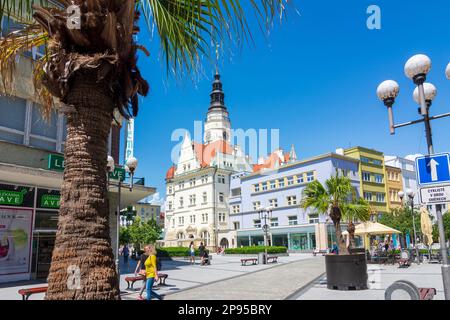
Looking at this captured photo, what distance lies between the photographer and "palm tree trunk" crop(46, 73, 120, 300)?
357cm

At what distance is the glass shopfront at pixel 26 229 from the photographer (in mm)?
14914

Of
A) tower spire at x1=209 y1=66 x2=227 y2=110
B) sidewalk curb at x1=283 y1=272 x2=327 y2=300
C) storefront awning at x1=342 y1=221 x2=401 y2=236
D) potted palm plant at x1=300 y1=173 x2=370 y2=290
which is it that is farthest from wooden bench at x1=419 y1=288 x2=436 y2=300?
tower spire at x1=209 y1=66 x2=227 y2=110

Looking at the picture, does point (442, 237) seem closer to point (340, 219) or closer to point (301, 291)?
point (301, 291)

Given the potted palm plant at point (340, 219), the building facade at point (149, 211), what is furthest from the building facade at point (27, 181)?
the building facade at point (149, 211)

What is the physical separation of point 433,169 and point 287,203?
4958cm

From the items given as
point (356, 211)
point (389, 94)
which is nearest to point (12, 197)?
point (356, 211)

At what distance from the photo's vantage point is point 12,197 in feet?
50.0

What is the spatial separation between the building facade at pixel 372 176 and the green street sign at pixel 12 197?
47.9 meters

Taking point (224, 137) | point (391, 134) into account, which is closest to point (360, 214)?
point (391, 134)

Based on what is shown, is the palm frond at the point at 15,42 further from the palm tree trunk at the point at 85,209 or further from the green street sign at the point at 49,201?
the green street sign at the point at 49,201

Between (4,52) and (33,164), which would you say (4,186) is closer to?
(33,164)

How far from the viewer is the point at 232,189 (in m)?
69.2

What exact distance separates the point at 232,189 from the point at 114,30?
65.6 metres
